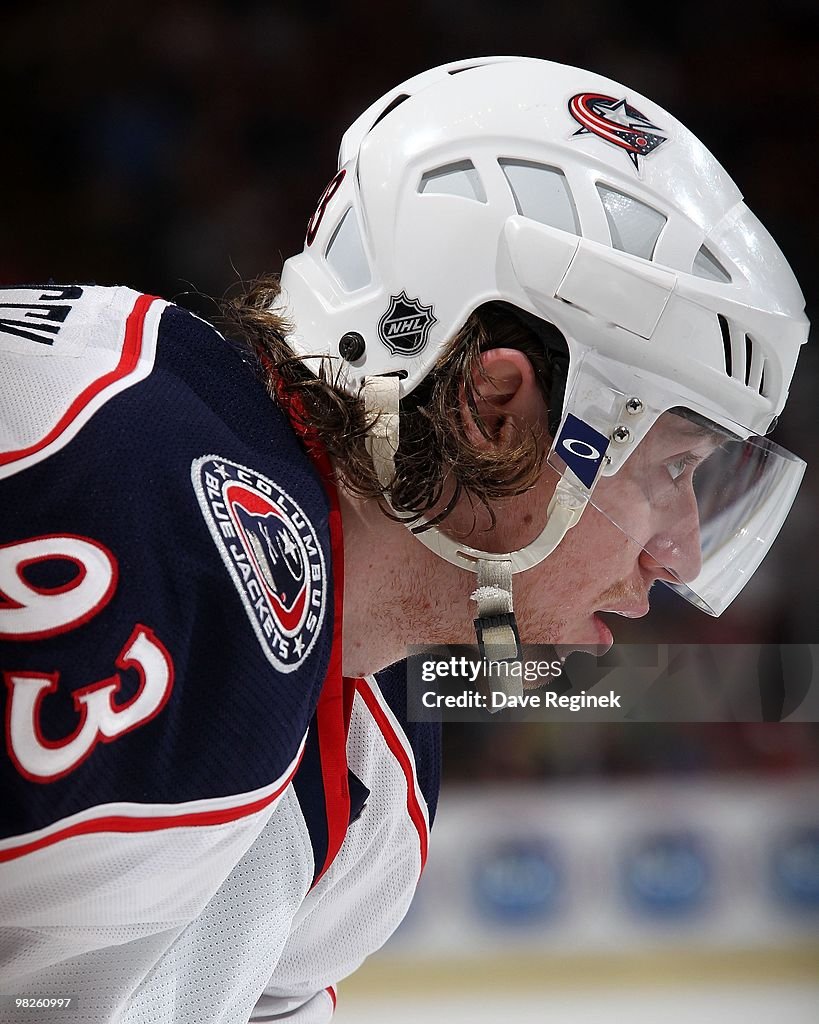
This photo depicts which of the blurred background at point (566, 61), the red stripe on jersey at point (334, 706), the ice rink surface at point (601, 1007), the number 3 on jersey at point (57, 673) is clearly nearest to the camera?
the number 3 on jersey at point (57, 673)

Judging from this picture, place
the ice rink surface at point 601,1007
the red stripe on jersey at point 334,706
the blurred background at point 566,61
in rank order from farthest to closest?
the blurred background at point 566,61 < the ice rink surface at point 601,1007 < the red stripe on jersey at point 334,706

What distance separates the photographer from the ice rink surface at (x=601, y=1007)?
170 cm

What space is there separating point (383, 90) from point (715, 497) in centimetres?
159

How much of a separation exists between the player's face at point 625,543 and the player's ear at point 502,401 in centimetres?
7

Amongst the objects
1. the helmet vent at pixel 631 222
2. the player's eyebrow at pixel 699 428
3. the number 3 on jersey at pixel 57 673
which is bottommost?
the number 3 on jersey at pixel 57 673

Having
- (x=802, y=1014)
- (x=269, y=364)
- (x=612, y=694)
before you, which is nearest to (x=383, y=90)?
(x=612, y=694)

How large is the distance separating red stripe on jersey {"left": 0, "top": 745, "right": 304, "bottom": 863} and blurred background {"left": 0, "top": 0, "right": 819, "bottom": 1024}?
111 centimetres

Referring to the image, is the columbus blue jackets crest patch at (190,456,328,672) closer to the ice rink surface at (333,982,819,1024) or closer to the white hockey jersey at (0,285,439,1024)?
the white hockey jersey at (0,285,439,1024)

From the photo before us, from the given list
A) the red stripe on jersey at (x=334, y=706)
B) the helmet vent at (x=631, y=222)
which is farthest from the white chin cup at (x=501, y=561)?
the helmet vent at (x=631, y=222)

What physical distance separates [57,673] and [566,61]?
6.53 ft

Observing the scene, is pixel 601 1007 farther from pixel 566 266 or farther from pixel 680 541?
pixel 566 266

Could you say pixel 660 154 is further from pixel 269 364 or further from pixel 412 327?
pixel 269 364

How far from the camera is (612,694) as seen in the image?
1.80m

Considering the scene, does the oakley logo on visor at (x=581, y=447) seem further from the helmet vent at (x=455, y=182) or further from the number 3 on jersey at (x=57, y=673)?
the number 3 on jersey at (x=57, y=673)
